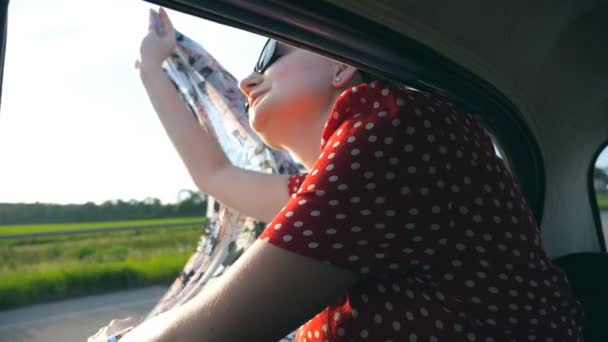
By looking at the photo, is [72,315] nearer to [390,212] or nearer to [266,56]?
[266,56]

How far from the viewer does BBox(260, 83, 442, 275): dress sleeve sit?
878mm

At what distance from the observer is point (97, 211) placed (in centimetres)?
170

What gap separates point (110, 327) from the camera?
5.29 feet

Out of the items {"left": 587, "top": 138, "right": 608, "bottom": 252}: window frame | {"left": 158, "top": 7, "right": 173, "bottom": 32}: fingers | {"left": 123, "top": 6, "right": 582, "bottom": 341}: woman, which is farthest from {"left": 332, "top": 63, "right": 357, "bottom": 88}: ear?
{"left": 587, "top": 138, "right": 608, "bottom": 252}: window frame

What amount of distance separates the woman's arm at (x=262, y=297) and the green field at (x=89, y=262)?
0.84 metres

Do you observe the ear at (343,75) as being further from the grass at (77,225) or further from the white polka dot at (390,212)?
the grass at (77,225)

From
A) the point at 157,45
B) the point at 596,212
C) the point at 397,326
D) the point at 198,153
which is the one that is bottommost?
the point at 397,326

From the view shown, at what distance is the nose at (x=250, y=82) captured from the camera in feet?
4.89

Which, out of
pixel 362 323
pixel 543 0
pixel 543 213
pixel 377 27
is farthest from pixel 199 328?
pixel 543 213

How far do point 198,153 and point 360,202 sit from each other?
3.63 ft

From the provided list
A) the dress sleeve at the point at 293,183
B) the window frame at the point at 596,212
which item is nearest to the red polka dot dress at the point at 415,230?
the dress sleeve at the point at 293,183

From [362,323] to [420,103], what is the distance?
0.37m

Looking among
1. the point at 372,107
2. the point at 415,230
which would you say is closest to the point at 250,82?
the point at 372,107

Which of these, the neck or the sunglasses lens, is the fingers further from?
the neck
